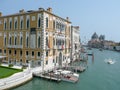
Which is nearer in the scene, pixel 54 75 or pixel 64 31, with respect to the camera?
pixel 54 75

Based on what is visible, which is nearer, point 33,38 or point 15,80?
point 15,80

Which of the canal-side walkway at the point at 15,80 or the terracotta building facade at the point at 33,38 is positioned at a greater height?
the terracotta building facade at the point at 33,38

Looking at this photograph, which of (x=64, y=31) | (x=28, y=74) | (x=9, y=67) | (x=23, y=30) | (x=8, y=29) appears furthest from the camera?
(x=64, y=31)

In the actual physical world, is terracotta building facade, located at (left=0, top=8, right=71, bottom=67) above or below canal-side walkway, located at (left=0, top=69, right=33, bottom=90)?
above

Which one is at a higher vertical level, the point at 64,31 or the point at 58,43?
the point at 64,31

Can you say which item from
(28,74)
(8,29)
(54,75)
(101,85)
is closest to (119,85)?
(101,85)

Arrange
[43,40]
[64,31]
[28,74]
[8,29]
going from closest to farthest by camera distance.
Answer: [28,74] < [43,40] < [8,29] < [64,31]

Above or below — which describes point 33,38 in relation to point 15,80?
above

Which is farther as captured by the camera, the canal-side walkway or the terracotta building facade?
the terracotta building facade

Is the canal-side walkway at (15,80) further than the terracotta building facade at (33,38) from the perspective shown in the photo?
No

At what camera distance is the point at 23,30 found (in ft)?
112

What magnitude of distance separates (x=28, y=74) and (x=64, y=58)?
15.3 metres

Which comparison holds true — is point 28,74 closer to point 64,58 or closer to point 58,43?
point 58,43

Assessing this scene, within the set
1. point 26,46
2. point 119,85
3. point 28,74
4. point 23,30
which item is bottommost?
point 119,85
